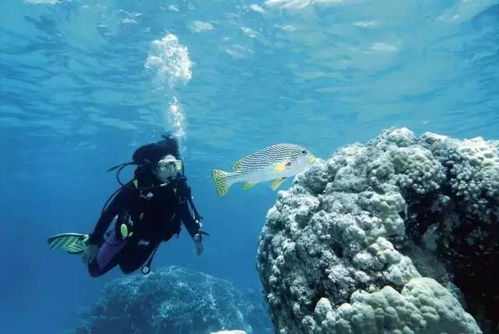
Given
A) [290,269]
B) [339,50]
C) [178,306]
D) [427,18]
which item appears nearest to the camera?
[290,269]

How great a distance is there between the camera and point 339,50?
17594mm

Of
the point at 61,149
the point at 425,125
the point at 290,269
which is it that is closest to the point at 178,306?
the point at 290,269

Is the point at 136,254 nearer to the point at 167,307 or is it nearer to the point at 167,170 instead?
the point at 167,170

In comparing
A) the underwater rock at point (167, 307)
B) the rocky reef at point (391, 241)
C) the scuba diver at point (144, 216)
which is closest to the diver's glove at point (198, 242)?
the scuba diver at point (144, 216)

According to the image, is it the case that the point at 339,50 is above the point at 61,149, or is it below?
above

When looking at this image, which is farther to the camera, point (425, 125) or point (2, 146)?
point (2, 146)

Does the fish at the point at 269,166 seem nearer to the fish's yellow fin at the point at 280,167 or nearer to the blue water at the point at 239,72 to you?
the fish's yellow fin at the point at 280,167

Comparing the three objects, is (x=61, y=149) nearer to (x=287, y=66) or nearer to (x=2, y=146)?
(x=2, y=146)

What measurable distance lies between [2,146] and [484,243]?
3888 centimetres

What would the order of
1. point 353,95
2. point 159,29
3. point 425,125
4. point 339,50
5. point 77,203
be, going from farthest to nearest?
point 77,203 → point 425,125 → point 353,95 → point 339,50 → point 159,29

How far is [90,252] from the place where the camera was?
6.14 m

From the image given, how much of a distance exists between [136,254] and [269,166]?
9.22ft

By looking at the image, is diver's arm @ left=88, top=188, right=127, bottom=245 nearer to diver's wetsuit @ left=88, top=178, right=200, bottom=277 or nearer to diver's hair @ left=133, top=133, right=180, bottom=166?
diver's wetsuit @ left=88, top=178, right=200, bottom=277

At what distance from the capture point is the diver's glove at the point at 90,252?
20.1ft
